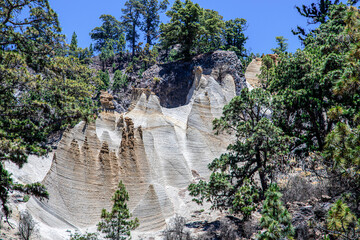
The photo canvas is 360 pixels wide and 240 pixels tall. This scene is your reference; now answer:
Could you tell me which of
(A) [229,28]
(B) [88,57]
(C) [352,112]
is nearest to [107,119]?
(C) [352,112]

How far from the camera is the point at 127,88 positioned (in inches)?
1704

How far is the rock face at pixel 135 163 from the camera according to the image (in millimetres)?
15125

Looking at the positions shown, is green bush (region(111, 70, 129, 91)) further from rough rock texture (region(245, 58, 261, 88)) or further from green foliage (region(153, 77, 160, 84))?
rough rock texture (region(245, 58, 261, 88))

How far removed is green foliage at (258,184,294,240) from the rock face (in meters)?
8.39

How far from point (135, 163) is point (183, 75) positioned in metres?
18.8

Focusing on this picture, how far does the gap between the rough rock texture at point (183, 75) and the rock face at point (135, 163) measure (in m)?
8.36

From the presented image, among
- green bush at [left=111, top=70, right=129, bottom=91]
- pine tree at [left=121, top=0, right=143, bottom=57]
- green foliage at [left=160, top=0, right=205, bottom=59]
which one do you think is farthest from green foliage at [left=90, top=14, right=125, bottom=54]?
green foliage at [left=160, top=0, right=205, bottom=59]

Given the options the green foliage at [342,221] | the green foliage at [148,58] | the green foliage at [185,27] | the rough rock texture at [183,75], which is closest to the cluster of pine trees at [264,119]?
the green foliage at [342,221]

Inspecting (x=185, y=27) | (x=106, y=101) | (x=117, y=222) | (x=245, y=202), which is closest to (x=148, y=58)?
(x=185, y=27)

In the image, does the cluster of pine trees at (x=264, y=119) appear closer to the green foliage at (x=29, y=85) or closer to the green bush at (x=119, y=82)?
the green foliage at (x=29, y=85)

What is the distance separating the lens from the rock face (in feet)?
49.6

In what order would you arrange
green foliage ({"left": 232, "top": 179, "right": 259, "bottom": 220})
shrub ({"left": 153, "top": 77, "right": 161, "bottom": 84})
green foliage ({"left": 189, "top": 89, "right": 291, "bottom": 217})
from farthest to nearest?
shrub ({"left": 153, "top": 77, "right": 161, "bottom": 84})
green foliage ({"left": 189, "top": 89, "right": 291, "bottom": 217})
green foliage ({"left": 232, "top": 179, "right": 259, "bottom": 220})

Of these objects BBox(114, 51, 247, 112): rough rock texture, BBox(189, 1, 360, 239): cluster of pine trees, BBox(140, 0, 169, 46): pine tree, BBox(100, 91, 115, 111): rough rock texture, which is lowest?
BBox(189, 1, 360, 239): cluster of pine trees

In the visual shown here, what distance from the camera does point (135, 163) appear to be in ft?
57.4
